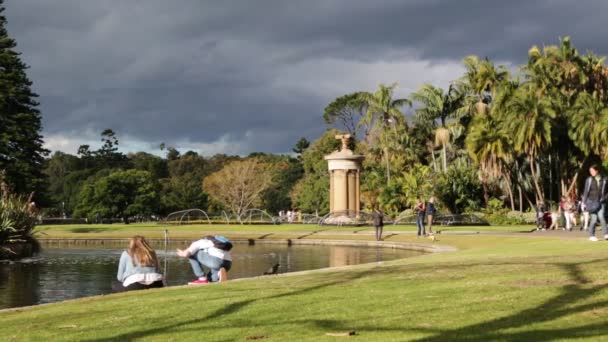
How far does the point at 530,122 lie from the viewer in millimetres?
46250

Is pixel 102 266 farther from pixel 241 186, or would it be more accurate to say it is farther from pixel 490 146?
pixel 241 186

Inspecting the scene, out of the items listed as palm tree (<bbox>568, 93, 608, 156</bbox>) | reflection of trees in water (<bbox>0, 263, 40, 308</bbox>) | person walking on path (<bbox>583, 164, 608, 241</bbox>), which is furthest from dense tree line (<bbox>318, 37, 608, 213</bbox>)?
reflection of trees in water (<bbox>0, 263, 40, 308</bbox>)

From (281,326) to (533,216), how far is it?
41664mm

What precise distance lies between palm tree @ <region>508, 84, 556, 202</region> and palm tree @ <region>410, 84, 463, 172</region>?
9.53 meters

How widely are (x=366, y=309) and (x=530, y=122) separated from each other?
40.5m

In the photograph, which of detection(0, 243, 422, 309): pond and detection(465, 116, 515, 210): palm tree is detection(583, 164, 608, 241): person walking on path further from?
detection(465, 116, 515, 210): palm tree

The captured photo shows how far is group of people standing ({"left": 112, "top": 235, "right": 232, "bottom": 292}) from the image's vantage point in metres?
12.4

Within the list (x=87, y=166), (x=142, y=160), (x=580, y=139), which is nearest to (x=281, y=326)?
(x=580, y=139)

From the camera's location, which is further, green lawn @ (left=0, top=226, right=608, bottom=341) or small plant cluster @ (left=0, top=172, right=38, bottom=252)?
small plant cluster @ (left=0, top=172, right=38, bottom=252)

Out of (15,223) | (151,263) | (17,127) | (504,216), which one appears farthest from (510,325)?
(17,127)

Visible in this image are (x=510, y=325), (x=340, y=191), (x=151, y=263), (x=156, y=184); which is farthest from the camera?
(x=156, y=184)

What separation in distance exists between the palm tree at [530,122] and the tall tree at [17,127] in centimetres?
3455

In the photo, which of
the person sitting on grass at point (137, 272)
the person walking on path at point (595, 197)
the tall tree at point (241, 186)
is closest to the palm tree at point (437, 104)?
the tall tree at point (241, 186)

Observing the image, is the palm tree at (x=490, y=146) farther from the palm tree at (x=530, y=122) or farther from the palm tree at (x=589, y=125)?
the palm tree at (x=589, y=125)
